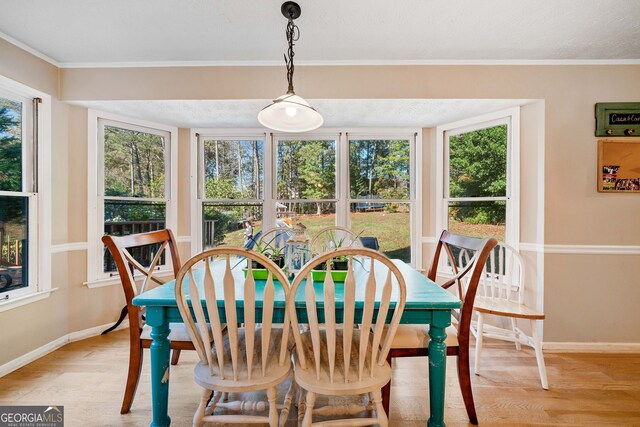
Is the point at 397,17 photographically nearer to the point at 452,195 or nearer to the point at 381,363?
the point at 452,195

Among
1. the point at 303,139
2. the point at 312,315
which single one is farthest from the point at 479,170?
the point at 312,315

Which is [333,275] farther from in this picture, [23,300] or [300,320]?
[23,300]

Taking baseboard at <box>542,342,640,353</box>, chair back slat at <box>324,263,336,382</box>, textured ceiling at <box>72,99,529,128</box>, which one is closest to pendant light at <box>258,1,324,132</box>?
textured ceiling at <box>72,99,529,128</box>

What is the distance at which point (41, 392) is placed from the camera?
69.4 inches

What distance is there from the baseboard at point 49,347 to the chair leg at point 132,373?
43.4 inches

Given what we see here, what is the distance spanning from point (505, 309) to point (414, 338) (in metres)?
0.95

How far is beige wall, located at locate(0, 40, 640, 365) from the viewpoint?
2320mm

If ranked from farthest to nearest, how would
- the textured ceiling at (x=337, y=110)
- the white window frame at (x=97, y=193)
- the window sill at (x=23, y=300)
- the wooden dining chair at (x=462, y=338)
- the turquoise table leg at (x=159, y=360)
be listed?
the white window frame at (x=97, y=193) < the textured ceiling at (x=337, y=110) < the window sill at (x=23, y=300) < the wooden dining chair at (x=462, y=338) < the turquoise table leg at (x=159, y=360)

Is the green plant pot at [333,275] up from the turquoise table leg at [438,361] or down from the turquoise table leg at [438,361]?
up

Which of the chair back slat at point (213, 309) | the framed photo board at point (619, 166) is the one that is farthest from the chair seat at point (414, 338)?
the framed photo board at point (619, 166)

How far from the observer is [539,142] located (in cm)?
238

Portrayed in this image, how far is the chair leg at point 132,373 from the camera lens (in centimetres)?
155

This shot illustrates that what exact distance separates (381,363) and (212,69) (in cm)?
250

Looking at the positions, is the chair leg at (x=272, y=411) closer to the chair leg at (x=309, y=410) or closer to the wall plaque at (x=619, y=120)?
the chair leg at (x=309, y=410)
